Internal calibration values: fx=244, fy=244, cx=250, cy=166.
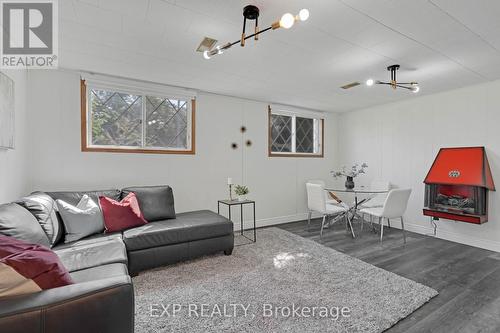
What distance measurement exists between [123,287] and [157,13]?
198 centimetres

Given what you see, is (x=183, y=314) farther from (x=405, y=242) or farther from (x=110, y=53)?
(x=405, y=242)

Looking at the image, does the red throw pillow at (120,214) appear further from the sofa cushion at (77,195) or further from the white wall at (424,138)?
the white wall at (424,138)

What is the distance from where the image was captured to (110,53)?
2680mm

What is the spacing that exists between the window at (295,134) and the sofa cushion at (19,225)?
145 inches

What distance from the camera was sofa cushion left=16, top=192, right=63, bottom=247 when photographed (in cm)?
206

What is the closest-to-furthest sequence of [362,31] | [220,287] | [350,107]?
[362,31] → [220,287] → [350,107]

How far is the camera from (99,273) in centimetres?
167

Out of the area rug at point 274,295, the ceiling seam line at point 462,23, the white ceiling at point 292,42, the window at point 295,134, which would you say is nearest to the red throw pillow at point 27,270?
the area rug at point 274,295

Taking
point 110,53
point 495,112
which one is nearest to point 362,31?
point 110,53

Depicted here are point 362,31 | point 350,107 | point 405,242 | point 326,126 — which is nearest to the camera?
point 362,31

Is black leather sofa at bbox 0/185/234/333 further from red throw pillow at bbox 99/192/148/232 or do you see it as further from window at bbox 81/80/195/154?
window at bbox 81/80/195/154

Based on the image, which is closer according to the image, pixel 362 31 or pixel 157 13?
pixel 157 13

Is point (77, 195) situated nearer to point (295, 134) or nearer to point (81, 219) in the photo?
point (81, 219)

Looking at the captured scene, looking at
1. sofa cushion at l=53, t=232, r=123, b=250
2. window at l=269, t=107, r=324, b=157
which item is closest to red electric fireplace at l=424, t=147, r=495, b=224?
window at l=269, t=107, r=324, b=157
